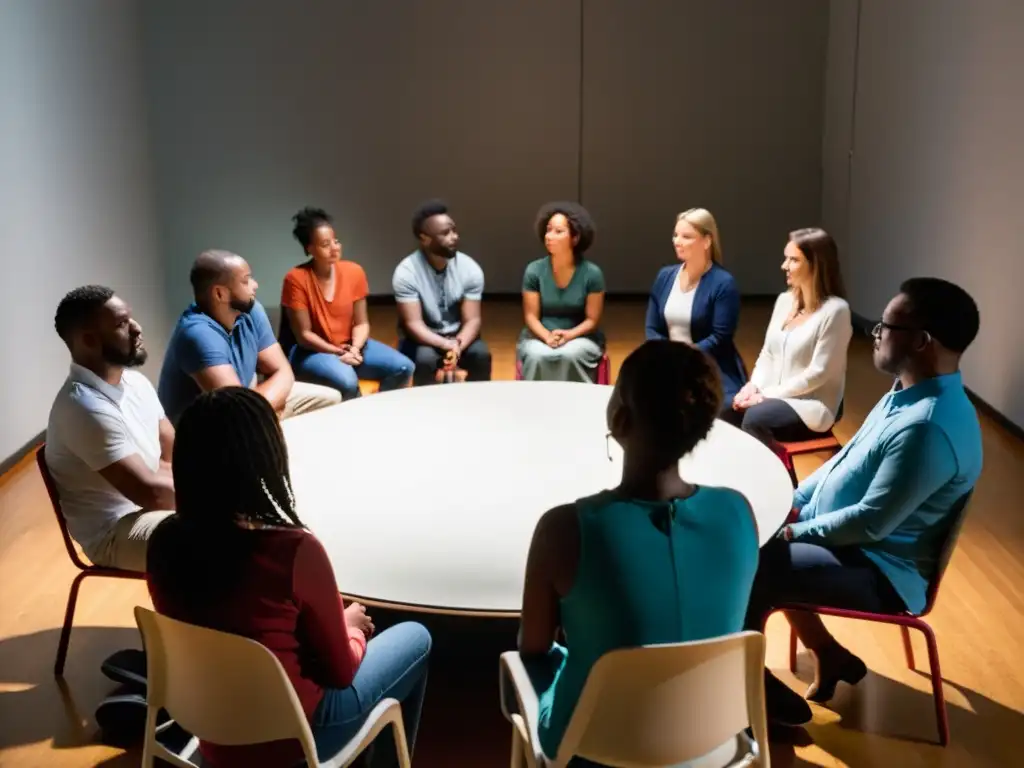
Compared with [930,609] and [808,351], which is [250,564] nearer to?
[930,609]

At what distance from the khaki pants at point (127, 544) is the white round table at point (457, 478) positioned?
0.47 metres

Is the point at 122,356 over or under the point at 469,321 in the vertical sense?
over

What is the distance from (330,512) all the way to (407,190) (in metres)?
6.88

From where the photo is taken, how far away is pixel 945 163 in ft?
21.1

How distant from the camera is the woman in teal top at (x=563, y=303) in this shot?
5.24m

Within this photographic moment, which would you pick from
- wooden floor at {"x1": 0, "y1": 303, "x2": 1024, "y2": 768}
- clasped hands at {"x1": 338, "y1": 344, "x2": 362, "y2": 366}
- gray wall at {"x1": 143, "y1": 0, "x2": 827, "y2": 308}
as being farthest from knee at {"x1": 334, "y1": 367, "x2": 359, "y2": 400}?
gray wall at {"x1": 143, "y1": 0, "x2": 827, "y2": 308}

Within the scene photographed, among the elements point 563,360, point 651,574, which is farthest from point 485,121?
point 651,574

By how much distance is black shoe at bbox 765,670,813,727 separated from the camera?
2.99 metres

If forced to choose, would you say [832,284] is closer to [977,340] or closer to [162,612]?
[977,340]

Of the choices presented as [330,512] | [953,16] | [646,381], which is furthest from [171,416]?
[953,16]

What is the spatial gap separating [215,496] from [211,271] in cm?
211

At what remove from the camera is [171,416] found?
410cm

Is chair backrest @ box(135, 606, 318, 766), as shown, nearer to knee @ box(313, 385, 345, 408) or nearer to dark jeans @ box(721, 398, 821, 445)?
dark jeans @ box(721, 398, 821, 445)

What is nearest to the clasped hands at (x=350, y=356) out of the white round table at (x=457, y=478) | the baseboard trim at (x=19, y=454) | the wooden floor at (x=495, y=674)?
the white round table at (x=457, y=478)
